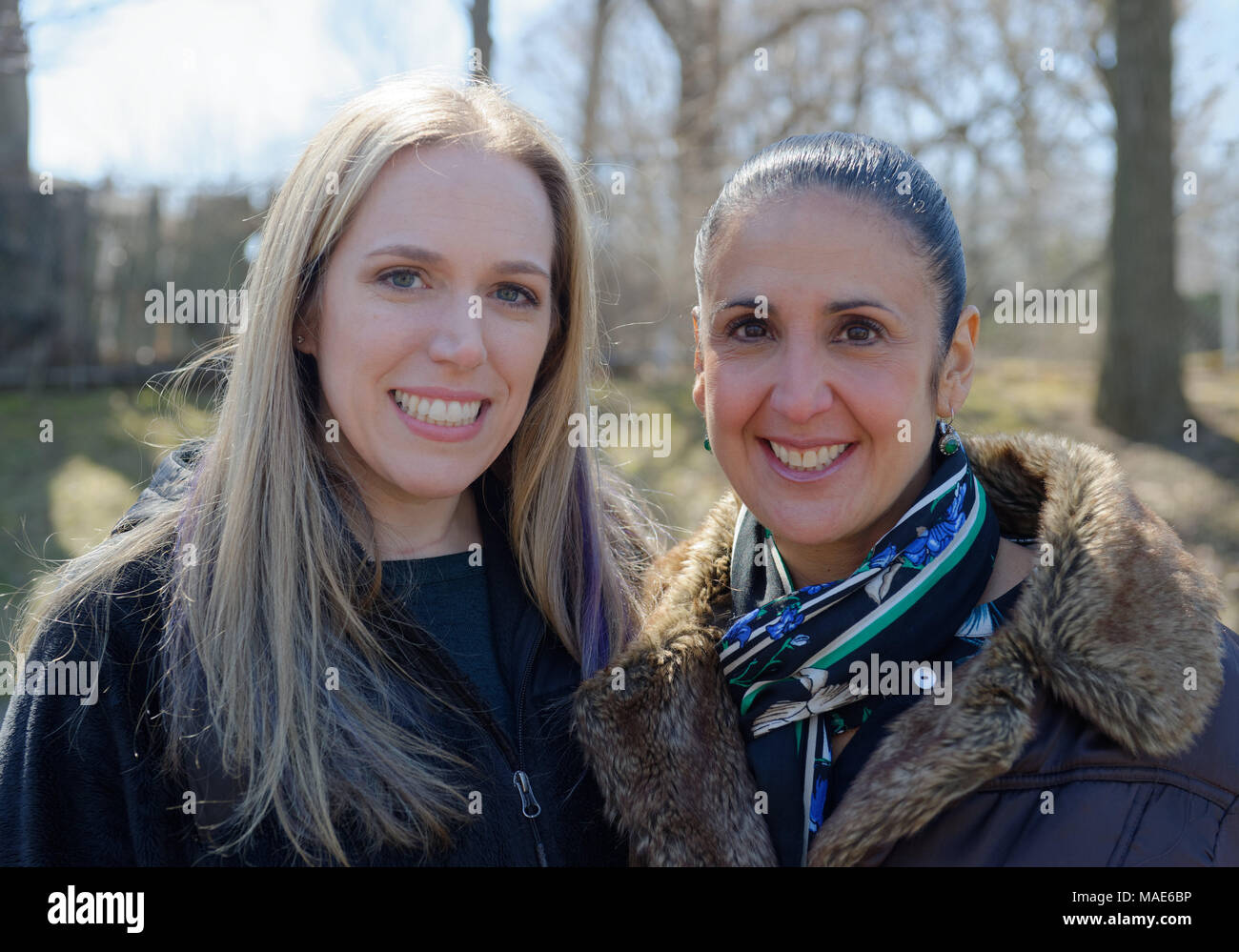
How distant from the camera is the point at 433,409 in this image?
2309mm

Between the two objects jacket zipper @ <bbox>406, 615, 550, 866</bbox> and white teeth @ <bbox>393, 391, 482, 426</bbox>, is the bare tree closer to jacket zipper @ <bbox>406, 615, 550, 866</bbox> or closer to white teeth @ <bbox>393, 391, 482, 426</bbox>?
white teeth @ <bbox>393, 391, 482, 426</bbox>

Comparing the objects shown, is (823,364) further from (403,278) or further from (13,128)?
(13,128)

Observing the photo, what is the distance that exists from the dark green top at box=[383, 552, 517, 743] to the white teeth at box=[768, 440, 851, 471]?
817 mm

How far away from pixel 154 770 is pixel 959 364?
6.14 ft

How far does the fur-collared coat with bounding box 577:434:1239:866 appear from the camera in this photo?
1783mm

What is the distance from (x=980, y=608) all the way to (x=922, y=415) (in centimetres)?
42

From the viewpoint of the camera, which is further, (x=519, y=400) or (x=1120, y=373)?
(x=1120, y=373)

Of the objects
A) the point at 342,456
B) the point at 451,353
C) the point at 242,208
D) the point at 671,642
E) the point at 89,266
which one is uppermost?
the point at 242,208

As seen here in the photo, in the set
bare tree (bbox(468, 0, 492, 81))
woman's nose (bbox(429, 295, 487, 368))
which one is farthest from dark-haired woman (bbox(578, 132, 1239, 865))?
bare tree (bbox(468, 0, 492, 81))

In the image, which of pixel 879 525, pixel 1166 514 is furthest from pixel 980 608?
pixel 1166 514

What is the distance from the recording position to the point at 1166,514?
6.34 m

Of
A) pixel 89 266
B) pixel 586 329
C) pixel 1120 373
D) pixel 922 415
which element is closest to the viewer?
pixel 922 415

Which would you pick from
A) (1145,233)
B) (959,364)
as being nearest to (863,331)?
(959,364)
